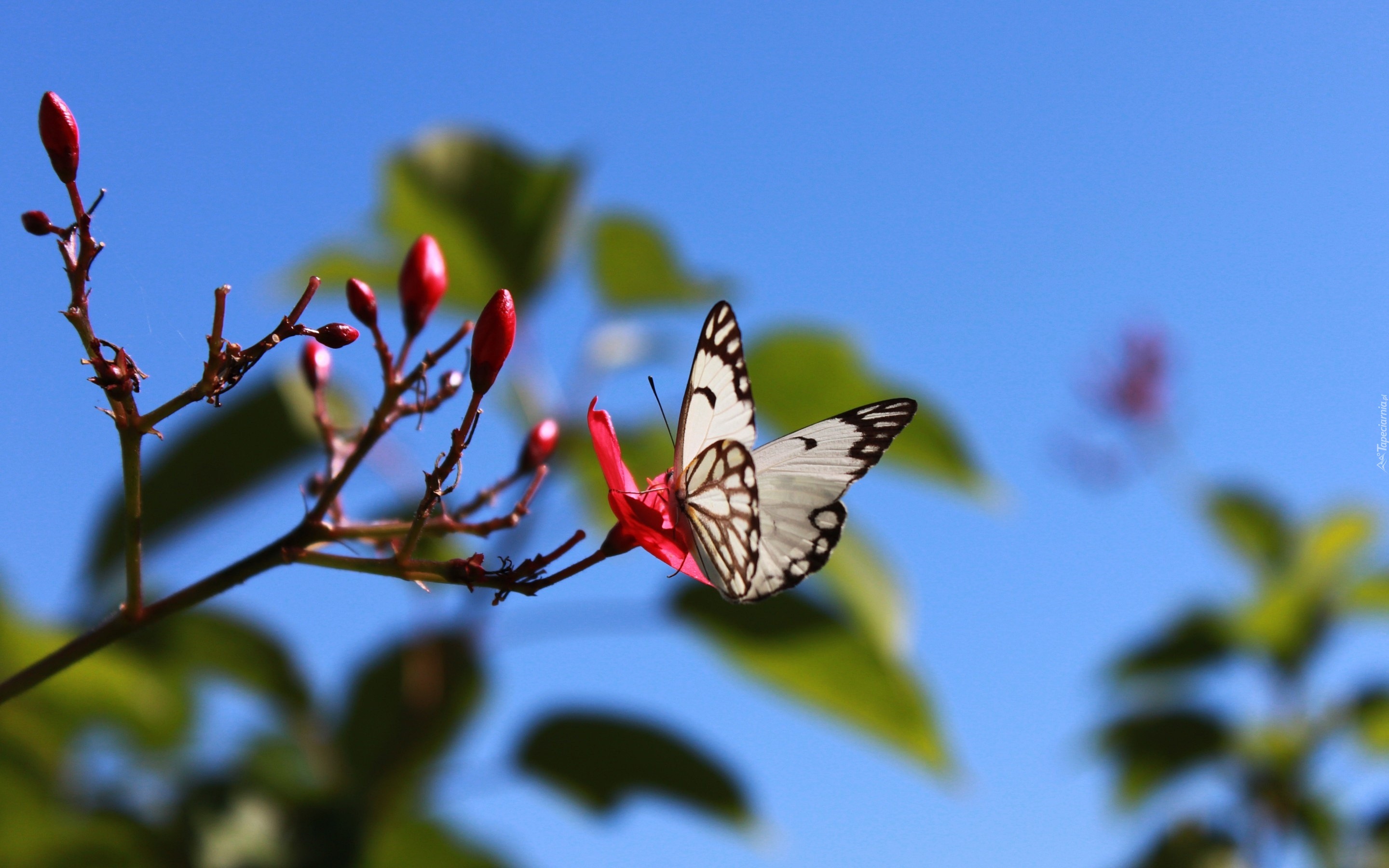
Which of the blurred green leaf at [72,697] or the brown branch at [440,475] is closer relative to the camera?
the brown branch at [440,475]

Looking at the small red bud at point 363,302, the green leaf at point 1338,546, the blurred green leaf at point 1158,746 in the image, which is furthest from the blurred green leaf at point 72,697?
the green leaf at point 1338,546

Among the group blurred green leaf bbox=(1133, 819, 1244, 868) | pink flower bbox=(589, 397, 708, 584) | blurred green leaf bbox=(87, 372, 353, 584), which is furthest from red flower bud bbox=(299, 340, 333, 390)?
blurred green leaf bbox=(1133, 819, 1244, 868)

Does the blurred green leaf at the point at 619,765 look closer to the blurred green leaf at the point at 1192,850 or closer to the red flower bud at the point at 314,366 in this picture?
the red flower bud at the point at 314,366

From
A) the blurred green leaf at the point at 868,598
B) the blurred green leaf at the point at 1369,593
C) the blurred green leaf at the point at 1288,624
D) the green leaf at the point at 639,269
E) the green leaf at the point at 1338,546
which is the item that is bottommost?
the blurred green leaf at the point at 868,598

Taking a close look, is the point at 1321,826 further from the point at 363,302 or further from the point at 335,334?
the point at 335,334

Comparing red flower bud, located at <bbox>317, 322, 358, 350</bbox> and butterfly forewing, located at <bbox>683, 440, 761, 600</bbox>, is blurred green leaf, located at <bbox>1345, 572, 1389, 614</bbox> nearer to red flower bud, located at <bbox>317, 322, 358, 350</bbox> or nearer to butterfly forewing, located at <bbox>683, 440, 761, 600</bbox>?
butterfly forewing, located at <bbox>683, 440, 761, 600</bbox>

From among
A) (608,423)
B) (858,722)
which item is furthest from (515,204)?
(608,423)
